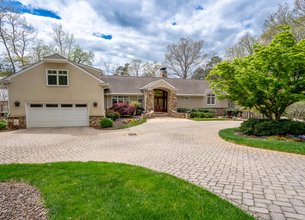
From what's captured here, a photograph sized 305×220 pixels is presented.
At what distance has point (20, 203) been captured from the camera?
12.0 ft

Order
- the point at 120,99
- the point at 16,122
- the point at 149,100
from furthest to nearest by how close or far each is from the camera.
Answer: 1. the point at 120,99
2. the point at 149,100
3. the point at 16,122

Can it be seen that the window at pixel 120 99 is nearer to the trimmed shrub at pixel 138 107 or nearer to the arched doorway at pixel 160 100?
the trimmed shrub at pixel 138 107

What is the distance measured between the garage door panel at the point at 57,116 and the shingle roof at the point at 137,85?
24.1 feet

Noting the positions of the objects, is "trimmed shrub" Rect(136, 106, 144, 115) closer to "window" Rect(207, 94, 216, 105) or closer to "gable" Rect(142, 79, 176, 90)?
"gable" Rect(142, 79, 176, 90)

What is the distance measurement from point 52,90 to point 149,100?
37.1 feet

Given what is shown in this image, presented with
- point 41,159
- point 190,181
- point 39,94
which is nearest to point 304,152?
point 190,181

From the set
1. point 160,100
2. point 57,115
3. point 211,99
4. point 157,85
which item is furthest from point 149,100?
point 57,115

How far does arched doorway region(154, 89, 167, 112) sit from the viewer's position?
990 inches

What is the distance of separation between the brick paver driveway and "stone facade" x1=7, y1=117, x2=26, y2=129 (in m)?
5.51

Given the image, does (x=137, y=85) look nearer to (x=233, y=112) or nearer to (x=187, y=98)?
(x=187, y=98)

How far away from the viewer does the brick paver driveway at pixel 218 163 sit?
3654mm

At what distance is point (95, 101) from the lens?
52.1 ft

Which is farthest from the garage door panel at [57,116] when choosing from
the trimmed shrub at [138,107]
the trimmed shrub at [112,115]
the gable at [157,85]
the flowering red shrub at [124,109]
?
the gable at [157,85]

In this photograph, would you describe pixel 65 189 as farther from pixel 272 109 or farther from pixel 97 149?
pixel 272 109
